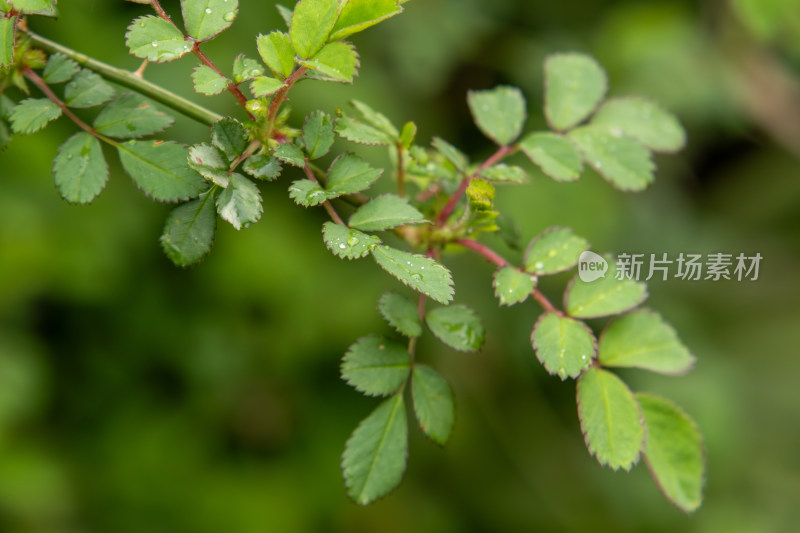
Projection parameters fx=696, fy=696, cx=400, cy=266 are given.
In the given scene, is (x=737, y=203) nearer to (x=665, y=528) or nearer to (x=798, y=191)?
(x=798, y=191)

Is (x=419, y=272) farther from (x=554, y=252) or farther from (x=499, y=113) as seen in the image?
(x=499, y=113)

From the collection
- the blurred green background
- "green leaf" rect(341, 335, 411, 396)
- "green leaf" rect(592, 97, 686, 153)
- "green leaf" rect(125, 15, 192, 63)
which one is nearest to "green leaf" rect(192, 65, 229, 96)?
"green leaf" rect(125, 15, 192, 63)

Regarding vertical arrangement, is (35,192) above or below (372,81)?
below

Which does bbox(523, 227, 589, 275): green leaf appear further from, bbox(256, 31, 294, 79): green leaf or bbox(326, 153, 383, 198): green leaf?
bbox(256, 31, 294, 79): green leaf

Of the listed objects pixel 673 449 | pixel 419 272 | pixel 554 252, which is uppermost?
pixel 419 272

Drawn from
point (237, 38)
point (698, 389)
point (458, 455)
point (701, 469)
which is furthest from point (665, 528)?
point (237, 38)

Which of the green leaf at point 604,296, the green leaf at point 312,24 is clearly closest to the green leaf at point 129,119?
the green leaf at point 312,24

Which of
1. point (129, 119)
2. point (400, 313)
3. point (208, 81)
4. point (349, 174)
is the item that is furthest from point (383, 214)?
point (129, 119)
